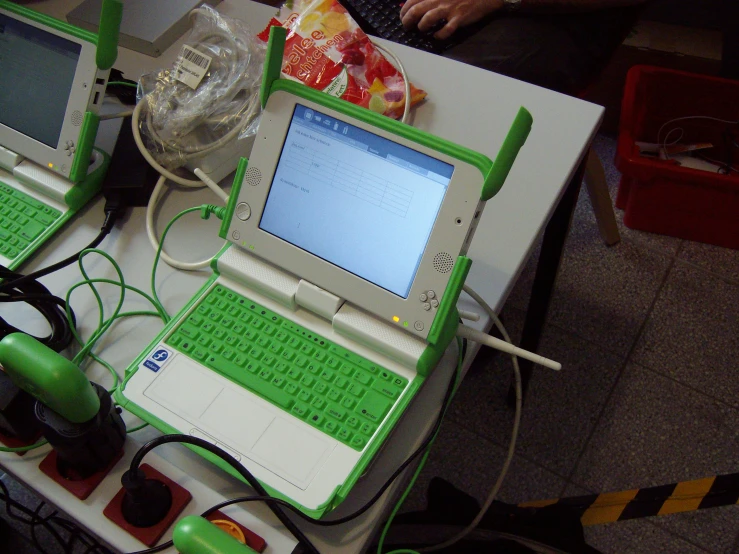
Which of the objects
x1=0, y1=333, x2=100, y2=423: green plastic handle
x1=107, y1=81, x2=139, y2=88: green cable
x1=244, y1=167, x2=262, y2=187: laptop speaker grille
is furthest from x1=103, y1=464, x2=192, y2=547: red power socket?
x1=107, y1=81, x2=139, y2=88: green cable

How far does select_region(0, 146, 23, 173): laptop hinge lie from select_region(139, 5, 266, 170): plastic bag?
18 centimetres

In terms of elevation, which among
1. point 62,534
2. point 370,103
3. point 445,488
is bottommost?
point 62,534

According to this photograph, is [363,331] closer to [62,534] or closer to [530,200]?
[530,200]

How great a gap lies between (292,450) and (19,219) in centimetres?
55

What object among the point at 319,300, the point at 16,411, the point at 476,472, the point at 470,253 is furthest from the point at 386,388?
the point at 476,472

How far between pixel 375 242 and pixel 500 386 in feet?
2.95

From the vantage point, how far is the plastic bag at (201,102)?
2.86ft

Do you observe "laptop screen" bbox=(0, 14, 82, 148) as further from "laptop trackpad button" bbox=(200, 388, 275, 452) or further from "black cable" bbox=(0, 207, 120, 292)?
"laptop trackpad button" bbox=(200, 388, 275, 452)

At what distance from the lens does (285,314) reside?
2.40ft

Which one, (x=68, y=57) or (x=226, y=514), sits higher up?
(x=68, y=57)

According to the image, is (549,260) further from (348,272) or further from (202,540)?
(202,540)

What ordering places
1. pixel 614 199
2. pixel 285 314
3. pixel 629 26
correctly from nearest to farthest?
pixel 285 314 → pixel 629 26 → pixel 614 199

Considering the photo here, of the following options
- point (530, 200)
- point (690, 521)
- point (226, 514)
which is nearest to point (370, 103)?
point (530, 200)

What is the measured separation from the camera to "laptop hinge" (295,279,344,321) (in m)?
0.71
